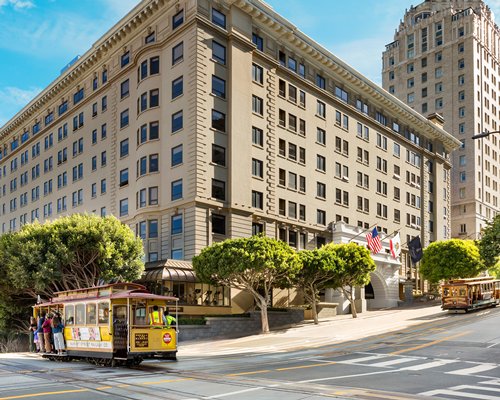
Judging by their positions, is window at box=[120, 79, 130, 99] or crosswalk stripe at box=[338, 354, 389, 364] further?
window at box=[120, 79, 130, 99]

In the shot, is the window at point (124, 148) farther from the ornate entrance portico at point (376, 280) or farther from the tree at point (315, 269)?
the ornate entrance portico at point (376, 280)

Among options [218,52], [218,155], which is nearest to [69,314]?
[218,155]

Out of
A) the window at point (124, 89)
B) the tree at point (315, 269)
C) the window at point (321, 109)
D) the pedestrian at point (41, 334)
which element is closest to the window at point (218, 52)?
the window at point (124, 89)

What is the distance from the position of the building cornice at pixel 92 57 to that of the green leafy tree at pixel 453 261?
40494 mm

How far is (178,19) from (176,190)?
14538 millimetres

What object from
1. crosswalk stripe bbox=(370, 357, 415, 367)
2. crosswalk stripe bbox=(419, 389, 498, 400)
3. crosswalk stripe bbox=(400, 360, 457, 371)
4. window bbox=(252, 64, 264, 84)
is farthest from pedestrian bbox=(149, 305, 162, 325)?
window bbox=(252, 64, 264, 84)

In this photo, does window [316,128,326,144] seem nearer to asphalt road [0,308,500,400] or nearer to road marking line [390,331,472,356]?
road marking line [390,331,472,356]

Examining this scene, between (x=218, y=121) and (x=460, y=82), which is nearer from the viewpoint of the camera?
(x=218, y=121)

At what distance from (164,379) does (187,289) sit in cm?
2789

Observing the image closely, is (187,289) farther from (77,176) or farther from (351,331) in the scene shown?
(77,176)

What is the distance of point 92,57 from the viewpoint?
62125 millimetres

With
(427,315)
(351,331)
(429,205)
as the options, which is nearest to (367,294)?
(427,315)

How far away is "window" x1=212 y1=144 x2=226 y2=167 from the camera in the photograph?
4953cm

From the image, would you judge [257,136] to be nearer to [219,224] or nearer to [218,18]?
[219,224]
